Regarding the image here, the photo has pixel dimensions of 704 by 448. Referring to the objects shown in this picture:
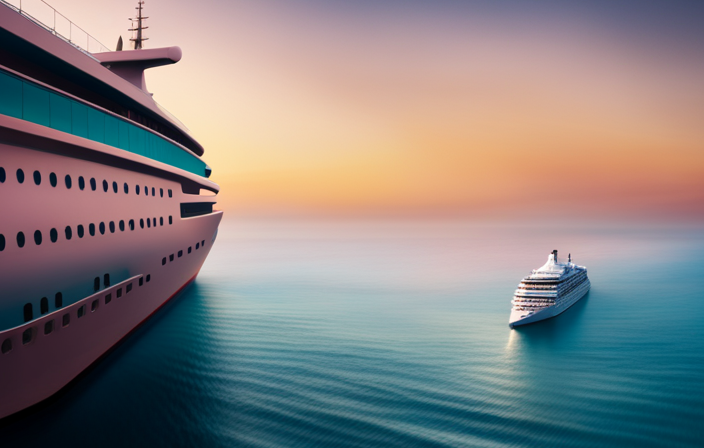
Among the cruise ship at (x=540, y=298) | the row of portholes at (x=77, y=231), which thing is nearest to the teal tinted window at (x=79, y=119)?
the row of portholes at (x=77, y=231)

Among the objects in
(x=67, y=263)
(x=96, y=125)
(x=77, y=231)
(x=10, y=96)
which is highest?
(x=96, y=125)

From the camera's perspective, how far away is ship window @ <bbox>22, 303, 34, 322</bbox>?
9805mm

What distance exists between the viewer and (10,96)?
934 centimetres

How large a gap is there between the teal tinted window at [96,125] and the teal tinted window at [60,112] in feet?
3.44

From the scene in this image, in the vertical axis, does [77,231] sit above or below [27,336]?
above

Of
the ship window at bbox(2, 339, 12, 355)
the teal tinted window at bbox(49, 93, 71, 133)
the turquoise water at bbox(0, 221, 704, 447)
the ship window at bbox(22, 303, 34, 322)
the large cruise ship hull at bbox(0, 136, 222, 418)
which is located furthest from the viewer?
the turquoise water at bbox(0, 221, 704, 447)

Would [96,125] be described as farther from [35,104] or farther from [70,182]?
[35,104]

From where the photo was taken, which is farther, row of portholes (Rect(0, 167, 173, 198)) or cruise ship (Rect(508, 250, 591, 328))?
cruise ship (Rect(508, 250, 591, 328))

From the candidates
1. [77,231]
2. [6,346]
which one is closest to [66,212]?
[77,231]

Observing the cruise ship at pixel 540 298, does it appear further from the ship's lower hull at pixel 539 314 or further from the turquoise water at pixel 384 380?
the turquoise water at pixel 384 380

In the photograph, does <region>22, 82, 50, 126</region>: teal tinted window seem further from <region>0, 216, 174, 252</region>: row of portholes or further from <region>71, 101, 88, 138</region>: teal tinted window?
<region>0, 216, 174, 252</region>: row of portholes

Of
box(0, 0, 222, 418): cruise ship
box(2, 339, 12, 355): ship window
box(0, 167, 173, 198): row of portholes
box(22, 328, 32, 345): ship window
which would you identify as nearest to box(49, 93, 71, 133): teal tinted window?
box(0, 0, 222, 418): cruise ship

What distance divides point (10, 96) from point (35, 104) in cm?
88

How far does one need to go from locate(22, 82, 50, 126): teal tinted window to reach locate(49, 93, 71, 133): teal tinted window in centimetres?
18
